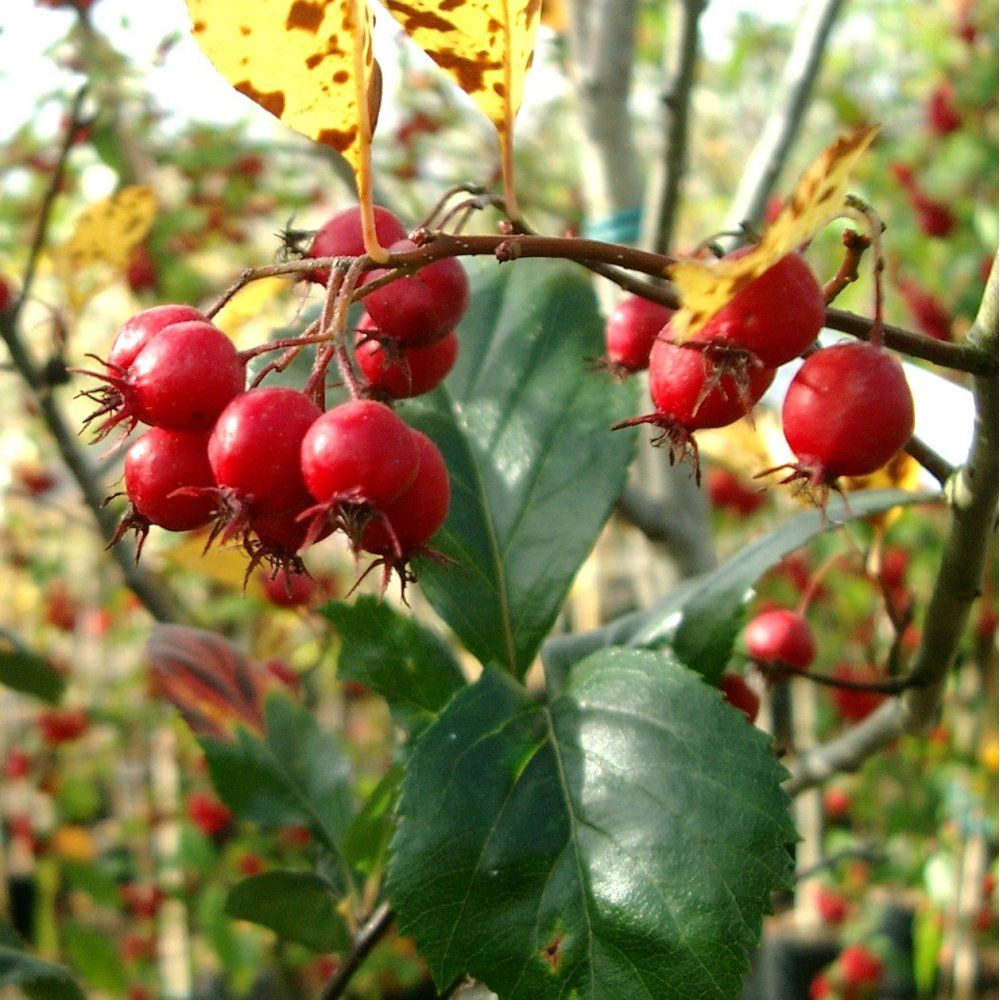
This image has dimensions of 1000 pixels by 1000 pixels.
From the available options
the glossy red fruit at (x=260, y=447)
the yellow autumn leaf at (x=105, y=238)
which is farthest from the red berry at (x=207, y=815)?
the glossy red fruit at (x=260, y=447)

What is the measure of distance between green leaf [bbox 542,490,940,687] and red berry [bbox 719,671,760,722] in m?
0.05

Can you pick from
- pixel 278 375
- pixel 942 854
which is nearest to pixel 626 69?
pixel 278 375

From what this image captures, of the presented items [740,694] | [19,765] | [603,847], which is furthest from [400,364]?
[19,765]

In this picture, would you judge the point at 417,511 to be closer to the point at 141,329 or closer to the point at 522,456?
the point at 141,329

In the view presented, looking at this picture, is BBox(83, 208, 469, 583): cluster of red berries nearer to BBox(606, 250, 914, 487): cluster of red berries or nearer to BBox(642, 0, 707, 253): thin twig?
BBox(606, 250, 914, 487): cluster of red berries

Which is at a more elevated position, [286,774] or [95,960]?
[286,774]

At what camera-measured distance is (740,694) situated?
0.84 meters

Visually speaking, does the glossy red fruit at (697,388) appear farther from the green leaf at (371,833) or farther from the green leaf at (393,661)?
the green leaf at (371,833)

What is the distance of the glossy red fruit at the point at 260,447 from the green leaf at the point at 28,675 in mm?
835

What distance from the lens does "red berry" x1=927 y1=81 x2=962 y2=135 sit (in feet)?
10.4

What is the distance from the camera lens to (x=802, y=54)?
1.50 metres

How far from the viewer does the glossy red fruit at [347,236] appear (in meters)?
0.61

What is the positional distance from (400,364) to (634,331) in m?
0.17

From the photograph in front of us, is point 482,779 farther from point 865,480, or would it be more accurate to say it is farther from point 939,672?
point 865,480
